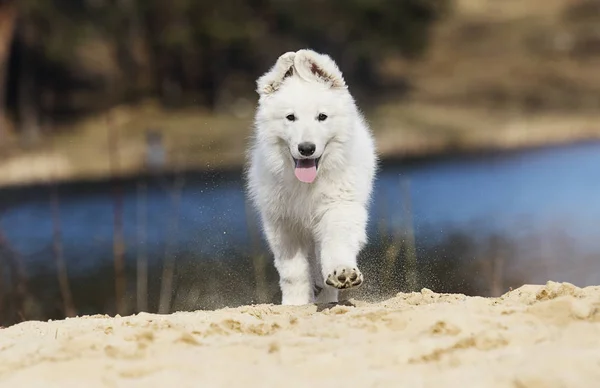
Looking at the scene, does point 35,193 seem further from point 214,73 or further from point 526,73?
point 526,73

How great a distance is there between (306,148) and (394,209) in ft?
13.3

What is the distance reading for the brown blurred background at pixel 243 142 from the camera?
981 centimetres

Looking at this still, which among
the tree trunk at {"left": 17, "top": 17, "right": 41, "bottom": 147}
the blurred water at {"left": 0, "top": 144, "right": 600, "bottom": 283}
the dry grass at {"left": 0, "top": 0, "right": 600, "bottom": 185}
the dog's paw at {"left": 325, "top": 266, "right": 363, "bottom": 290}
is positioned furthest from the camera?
the tree trunk at {"left": 17, "top": 17, "right": 41, "bottom": 147}

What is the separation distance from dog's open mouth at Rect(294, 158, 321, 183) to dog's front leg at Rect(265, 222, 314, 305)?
1.88 feet

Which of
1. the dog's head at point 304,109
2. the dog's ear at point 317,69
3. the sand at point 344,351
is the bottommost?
the sand at point 344,351

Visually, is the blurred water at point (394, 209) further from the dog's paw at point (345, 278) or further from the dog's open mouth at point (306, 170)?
the dog's paw at point (345, 278)

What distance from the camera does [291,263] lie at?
679 cm

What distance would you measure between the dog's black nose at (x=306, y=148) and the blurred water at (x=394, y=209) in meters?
2.52

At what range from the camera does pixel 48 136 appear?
27547 mm

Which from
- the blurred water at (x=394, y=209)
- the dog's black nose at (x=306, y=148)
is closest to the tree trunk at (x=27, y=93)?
the blurred water at (x=394, y=209)

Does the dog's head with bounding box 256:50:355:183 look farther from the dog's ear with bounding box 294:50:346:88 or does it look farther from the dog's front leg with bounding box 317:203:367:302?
the dog's front leg with bounding box 317:203:367:302

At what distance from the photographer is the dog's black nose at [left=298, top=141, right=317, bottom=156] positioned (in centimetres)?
615

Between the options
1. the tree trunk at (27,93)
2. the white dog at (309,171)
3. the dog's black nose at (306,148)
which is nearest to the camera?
the dog's black nose at (306,148)

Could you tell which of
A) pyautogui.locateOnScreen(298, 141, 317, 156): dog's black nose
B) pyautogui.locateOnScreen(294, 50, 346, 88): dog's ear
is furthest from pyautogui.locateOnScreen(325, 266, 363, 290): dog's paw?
pyautogui.locateOnScreen(294, 50, 346, 88): dog's ear
